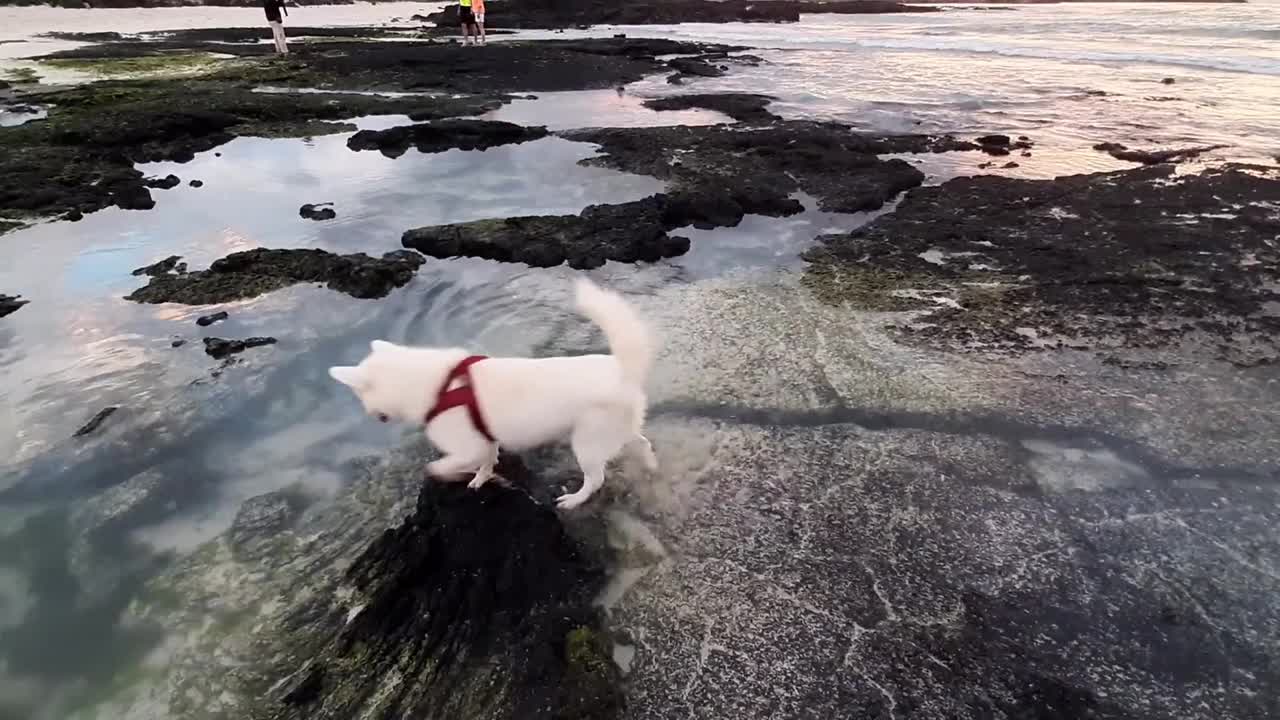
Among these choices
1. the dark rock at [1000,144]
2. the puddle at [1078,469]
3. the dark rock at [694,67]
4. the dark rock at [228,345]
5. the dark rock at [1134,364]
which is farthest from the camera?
→ the dark rock at [694,67]

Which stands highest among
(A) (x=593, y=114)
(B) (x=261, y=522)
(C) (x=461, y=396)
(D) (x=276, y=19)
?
(D) (x=276, y=19)

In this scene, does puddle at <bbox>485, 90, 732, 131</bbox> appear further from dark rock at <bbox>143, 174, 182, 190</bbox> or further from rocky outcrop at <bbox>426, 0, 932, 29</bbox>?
rocky outcrop at <bbox>426, 0, 932, 29</bbox>

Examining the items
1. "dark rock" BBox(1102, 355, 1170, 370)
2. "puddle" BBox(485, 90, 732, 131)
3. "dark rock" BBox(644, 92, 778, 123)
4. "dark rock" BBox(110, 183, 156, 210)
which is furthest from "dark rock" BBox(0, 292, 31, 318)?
"dark rock" BBox(644, 92, 778, 123)

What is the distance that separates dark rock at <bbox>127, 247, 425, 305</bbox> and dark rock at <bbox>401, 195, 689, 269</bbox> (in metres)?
0.57

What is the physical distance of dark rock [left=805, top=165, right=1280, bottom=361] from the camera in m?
A: 6.00

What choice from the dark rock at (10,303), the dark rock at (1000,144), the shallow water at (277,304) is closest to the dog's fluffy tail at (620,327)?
the shallow water at (277,304)

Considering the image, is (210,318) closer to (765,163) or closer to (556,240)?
(556,240)

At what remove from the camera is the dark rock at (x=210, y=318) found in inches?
237

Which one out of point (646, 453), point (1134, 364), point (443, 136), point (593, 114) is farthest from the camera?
point (593, 114)

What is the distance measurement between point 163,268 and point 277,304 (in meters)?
1.70

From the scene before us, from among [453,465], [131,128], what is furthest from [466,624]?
[131,128]

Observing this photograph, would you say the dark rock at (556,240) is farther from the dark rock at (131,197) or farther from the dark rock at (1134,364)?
the dark rock at (1134,364)

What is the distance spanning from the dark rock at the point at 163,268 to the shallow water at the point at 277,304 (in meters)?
0.18

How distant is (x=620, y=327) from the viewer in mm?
3393
